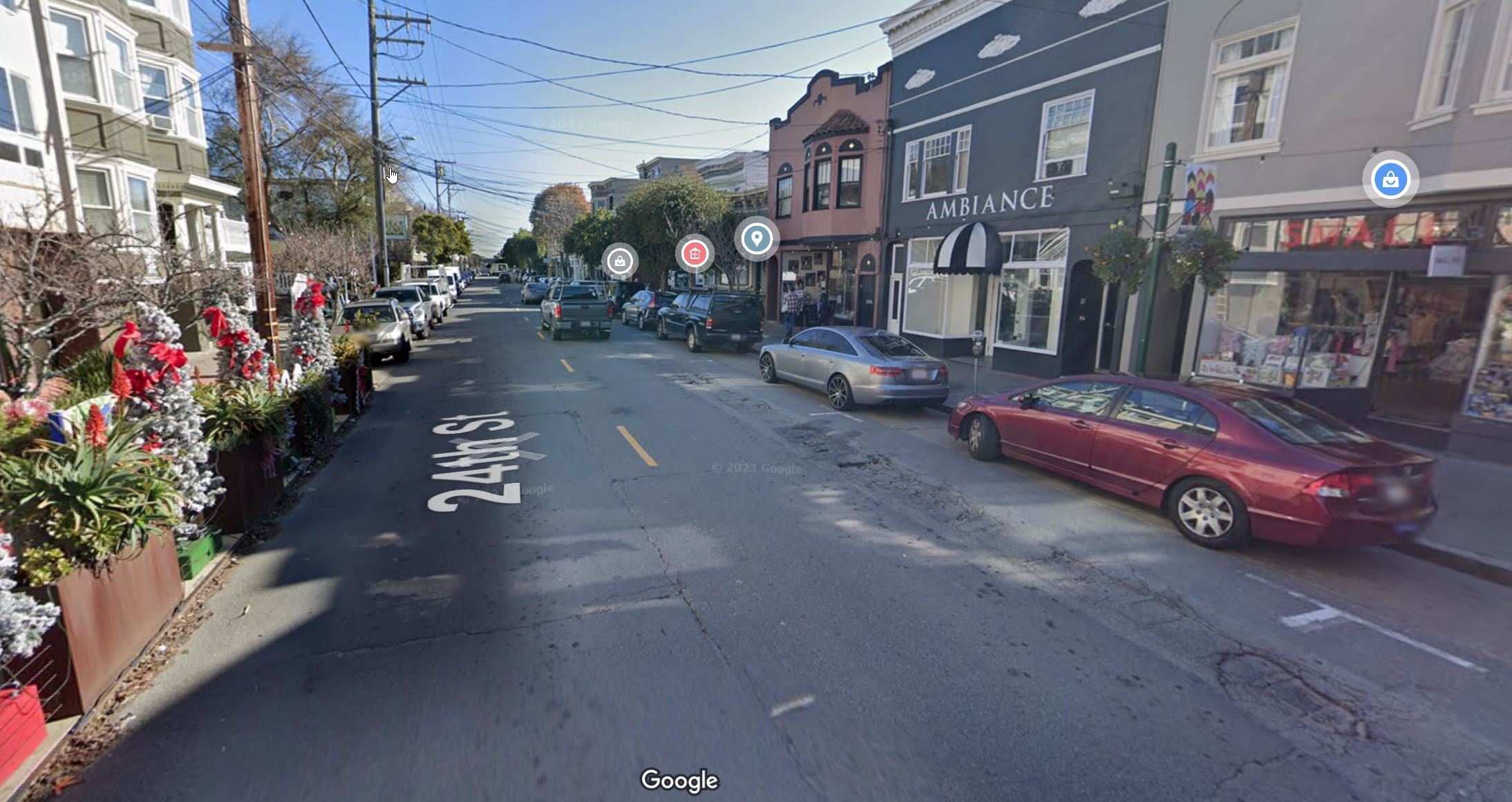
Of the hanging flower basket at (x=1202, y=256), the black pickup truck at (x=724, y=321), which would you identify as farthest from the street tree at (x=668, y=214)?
the hanging flower basket at (x=1202, y=256)

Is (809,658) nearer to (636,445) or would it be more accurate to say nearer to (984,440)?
(984,440)

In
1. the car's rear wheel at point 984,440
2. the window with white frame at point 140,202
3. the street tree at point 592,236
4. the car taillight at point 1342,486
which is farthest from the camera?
the street tree at point 592,236

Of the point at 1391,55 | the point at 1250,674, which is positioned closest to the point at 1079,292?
the point at 1391,55

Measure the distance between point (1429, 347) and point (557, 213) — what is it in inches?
2914

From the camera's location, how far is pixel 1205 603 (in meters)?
4.83

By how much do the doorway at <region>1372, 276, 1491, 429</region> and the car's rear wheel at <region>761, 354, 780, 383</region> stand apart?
9.59 m

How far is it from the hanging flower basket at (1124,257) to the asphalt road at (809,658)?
4312 millimetres

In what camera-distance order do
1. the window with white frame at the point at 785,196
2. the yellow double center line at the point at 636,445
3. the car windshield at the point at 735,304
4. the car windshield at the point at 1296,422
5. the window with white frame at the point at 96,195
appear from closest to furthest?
the car windshield at the point at 1296,422, the yellow double center line at the point at 636,445, the window with white frame at the point at 96,195, the car windshield at the point at 735,304, the window with white frame at the point at 785,196

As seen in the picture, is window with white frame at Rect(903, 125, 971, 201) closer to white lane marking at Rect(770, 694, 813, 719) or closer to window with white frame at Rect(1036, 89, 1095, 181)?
window with white frame at Rect(1036, 89, 1095, 181)

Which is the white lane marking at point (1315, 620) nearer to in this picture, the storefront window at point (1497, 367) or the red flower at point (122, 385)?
the storefront window at point (1497, 367)

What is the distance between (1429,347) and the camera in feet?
31.1

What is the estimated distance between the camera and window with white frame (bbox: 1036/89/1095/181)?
13562 millimetres

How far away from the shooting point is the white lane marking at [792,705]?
355 cm

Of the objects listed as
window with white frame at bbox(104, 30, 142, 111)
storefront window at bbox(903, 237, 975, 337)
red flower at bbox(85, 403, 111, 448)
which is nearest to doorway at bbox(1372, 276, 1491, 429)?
storefront window at bbox(903, 237, 975, 337)
